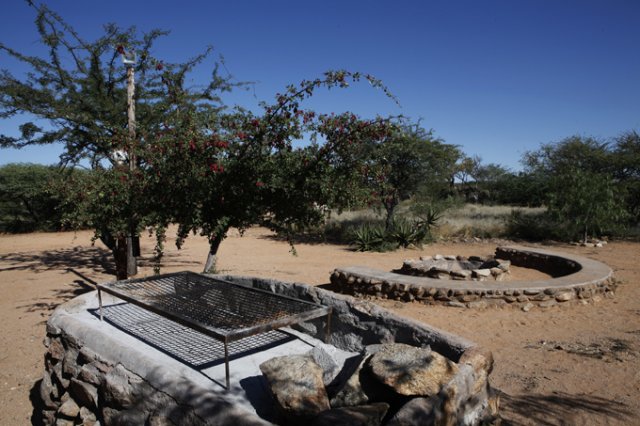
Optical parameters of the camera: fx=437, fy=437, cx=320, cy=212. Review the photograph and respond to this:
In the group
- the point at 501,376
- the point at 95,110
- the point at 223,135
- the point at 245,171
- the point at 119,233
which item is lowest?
the point at 501,376

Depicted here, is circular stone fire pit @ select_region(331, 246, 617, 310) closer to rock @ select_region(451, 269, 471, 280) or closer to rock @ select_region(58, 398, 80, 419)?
rock @ select_region(451, 269, 471, 280)

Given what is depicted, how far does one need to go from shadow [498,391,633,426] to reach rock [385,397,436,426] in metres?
1.39

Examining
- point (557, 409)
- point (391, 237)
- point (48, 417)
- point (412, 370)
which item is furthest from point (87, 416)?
point (391, 237)

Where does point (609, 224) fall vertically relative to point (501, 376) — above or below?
above

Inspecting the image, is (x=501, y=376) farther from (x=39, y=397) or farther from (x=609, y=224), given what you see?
(x=609, y=224)

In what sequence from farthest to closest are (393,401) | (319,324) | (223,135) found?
(223,135), (319,324), (393,401)

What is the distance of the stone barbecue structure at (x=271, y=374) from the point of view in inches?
95.2

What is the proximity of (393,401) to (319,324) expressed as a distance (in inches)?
68.3

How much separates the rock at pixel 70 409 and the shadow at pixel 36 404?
26.5 inches

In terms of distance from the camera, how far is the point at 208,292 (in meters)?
4.57

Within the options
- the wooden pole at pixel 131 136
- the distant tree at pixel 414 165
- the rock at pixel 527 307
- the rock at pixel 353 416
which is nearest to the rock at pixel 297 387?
the rock at pixel 353 416

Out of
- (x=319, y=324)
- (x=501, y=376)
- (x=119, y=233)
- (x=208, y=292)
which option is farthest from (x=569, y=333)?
(x=119, y=233)

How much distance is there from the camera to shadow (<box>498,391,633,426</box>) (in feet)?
11.4

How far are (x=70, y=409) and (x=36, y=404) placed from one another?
1.14 meters
